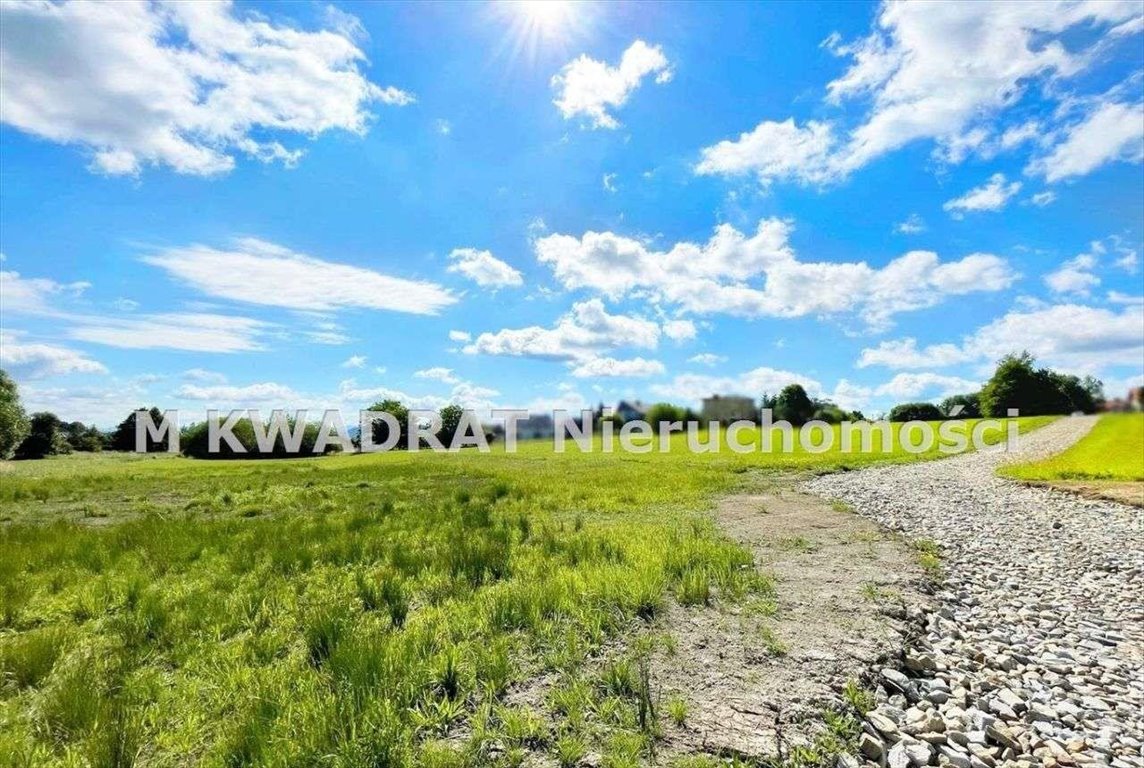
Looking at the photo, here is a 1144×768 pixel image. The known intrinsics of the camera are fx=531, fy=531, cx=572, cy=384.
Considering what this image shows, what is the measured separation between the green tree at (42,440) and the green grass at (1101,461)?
110 m

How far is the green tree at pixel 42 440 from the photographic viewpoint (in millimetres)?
76812

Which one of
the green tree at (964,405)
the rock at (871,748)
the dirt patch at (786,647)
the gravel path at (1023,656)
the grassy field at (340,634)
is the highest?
the green tree at (964,405)

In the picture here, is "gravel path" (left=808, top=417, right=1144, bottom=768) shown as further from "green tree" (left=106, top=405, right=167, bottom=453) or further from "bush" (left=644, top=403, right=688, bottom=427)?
"green tree" (left=106, top=405, right=167, bottom=453)

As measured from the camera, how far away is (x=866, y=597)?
759cm

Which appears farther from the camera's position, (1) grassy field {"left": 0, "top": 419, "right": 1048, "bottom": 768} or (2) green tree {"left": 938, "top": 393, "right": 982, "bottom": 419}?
(2) green tree {"left": 938, "top": 393, "right": 982, "bottom": 419}

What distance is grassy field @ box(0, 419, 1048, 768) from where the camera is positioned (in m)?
4.13

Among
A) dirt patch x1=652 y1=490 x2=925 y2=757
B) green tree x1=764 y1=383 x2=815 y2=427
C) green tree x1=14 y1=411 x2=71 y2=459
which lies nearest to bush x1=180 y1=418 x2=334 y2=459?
green tree x1=14 y1=411 x2=71 y2=459

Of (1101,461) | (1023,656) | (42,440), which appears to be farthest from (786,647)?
(42,440)

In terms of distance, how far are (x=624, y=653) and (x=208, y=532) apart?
1096cm

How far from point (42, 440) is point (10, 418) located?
20741 millimetres

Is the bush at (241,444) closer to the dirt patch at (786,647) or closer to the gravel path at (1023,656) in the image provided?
the dirt patch at (786,647)

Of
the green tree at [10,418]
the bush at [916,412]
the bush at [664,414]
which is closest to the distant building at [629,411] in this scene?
the bush at [664,414]

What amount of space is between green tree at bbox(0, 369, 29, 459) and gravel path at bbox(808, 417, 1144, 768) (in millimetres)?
87865

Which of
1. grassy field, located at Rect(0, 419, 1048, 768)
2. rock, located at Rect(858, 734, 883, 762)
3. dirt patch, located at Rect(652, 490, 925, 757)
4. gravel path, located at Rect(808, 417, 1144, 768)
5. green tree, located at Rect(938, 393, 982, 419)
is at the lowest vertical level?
gravel path, located at Rect(808, 417, 1144, 768)
